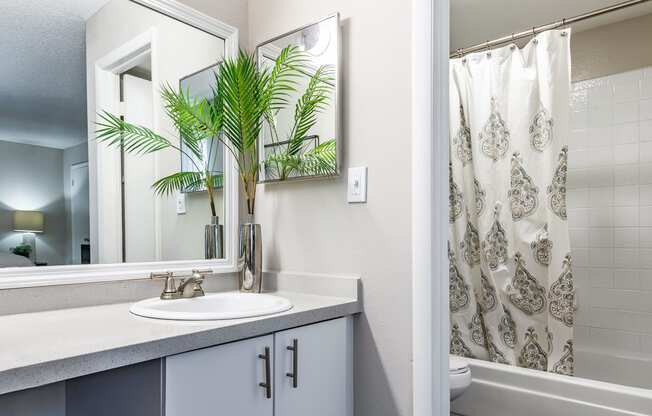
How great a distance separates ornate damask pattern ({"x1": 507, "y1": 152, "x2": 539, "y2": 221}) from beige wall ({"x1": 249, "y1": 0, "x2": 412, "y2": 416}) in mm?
1122

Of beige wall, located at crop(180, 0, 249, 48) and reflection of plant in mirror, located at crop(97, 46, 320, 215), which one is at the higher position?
beige wall, located at crop(180, 0, 249, 48)

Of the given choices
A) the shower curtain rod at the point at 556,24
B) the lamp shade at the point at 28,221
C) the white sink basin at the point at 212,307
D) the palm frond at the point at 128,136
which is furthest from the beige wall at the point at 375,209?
the shower curtain rod at the point at 556,24

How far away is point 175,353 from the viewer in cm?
91

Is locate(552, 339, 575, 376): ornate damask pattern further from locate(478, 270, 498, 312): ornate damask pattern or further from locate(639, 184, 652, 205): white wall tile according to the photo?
locate(639, 184, 652, 205): white wall tile

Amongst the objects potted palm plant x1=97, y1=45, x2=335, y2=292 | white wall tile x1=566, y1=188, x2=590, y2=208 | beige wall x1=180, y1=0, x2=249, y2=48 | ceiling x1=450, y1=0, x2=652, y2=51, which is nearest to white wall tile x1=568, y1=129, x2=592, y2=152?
white wall tile x1=566, y1=188, x2=590, y2=208

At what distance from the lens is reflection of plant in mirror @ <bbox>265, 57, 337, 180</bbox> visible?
1.50 m

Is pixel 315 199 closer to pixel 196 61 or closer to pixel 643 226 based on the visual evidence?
pixel 196 61

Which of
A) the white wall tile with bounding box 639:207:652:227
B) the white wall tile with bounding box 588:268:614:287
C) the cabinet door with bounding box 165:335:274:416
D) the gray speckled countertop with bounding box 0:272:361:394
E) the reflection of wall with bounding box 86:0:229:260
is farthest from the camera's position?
the white wall tile with bounding box 588:268:614:287

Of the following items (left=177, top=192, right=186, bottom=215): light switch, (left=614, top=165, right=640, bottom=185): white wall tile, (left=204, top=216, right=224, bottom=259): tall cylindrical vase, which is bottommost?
(left=204, top=216, right=224, bottom=259): tall cylindrical vase

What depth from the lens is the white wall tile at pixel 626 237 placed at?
253cm

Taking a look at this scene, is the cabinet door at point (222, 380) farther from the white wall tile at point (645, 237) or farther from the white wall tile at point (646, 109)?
the white wall tile at point (646, 109)

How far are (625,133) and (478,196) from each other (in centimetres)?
106

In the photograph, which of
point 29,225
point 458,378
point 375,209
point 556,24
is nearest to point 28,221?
point 29,225

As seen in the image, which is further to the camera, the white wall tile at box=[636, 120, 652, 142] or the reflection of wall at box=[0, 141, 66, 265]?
the white wall tile at box=[636, 120, 652, 142]
